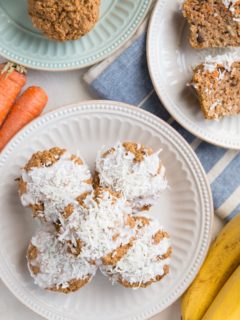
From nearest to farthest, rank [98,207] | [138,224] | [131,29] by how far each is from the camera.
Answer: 1. [98,207]
2. [138,224]
3. [131,29]

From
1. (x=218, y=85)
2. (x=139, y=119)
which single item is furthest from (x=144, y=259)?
(x=218, y=85)

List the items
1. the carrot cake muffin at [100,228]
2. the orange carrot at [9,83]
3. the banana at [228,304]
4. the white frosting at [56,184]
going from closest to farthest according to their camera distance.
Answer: the carrot cake muffin at [100,228] → the white frosting at [56,184] → the banana at [228,304] → the orange carrot at [9,83]

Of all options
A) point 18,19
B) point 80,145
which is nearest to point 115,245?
point 80,145

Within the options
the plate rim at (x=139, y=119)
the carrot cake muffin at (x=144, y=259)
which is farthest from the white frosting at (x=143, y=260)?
the plate rim at (x=139, y=119)

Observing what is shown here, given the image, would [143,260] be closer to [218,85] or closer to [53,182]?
[53,182]

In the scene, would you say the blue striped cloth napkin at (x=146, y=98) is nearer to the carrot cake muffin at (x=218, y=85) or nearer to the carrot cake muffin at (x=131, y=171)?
the carrot cake muffin at (x=218, y=85)

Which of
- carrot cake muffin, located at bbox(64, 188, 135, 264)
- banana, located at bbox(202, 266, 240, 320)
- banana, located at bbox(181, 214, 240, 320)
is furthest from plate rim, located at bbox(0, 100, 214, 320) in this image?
carrot cake muffin, located at bbox(64, 188, 135, 264)

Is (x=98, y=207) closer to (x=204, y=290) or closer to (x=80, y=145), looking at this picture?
(x=80, y=145)
